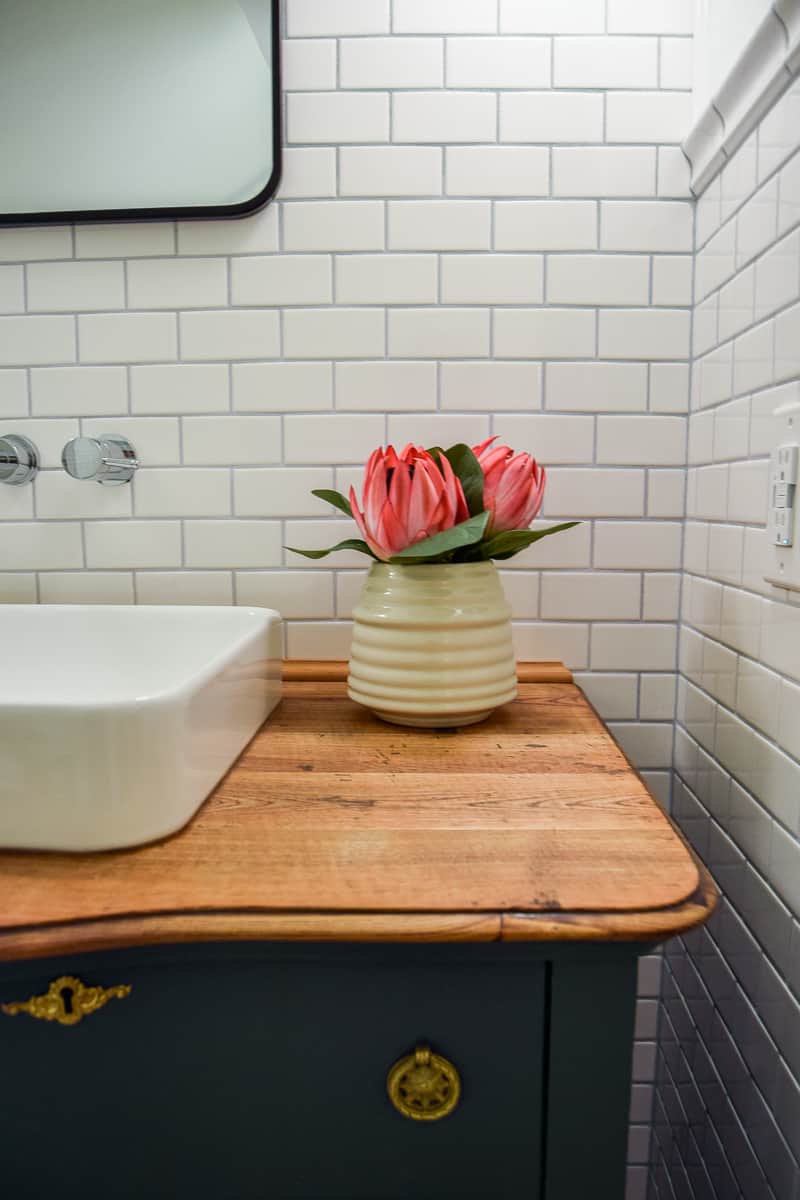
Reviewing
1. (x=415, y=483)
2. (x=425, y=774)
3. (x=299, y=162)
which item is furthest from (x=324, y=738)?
(x=299, y=162)

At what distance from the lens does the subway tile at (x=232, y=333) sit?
3.71ft

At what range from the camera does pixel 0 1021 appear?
58cm

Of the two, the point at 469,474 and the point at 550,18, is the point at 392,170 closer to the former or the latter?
the point at 550,18

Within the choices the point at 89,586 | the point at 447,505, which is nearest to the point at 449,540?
the point at 447,505

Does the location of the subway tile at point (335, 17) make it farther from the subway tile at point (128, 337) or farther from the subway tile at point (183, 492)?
the subway tile at point (183, 492)

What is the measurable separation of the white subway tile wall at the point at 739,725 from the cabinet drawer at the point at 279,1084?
Result: 1.15 feet

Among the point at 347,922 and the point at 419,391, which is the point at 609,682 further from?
the point at 347,922

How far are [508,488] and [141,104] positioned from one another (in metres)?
0.79

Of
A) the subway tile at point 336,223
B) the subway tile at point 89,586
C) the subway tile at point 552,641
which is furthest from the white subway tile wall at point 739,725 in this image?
the subway tile at point 89,586

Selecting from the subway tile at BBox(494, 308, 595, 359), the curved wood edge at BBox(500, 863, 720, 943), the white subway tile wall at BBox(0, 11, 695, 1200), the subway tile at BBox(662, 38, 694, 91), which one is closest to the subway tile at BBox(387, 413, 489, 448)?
the white subway tile wall at BBox(0, 11, 695, 1200)

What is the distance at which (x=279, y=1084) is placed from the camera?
58 cm

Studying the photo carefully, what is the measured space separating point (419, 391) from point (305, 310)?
0.20m

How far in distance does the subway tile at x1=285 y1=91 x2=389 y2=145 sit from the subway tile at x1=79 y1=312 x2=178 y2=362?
321 mm

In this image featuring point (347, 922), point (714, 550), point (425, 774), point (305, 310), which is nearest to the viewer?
point (347, 922)
